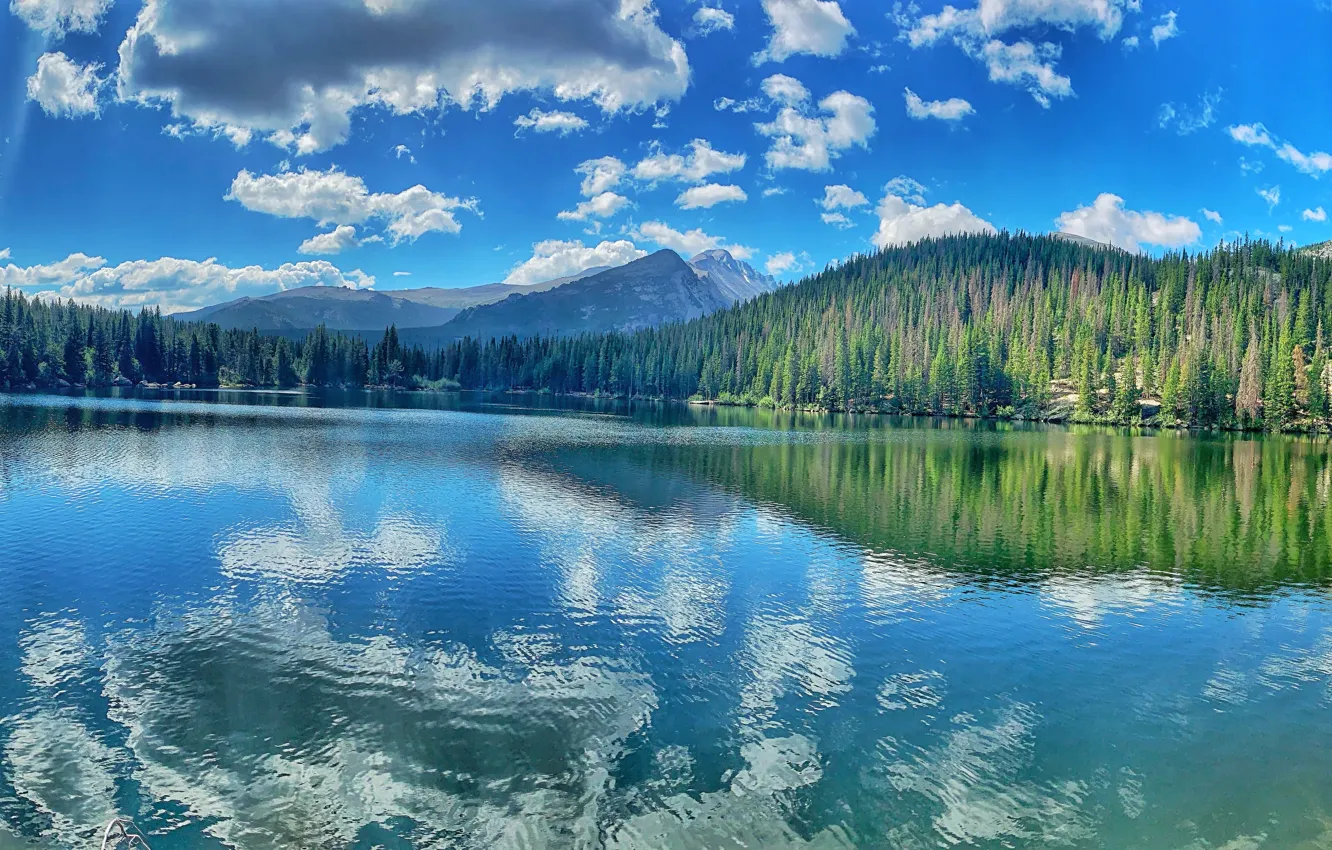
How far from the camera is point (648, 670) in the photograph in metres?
19.8

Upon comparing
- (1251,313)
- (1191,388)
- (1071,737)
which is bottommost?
(1071,737)

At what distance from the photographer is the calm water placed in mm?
13773

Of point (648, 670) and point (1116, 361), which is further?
point (1116, 361)

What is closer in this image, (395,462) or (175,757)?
(175,757)

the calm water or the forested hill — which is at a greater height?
the forested hill

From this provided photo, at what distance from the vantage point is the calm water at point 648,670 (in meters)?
13.8

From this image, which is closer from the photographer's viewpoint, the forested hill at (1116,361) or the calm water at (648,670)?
the calm water at (648,670)

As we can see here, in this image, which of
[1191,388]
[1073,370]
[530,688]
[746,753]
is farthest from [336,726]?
[1073,370]

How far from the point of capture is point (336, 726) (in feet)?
53.3

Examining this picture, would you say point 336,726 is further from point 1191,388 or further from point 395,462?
point 1191,388

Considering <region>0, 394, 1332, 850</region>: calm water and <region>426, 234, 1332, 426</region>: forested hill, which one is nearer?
<region>0, 394, 1332, 850</region>: calm water

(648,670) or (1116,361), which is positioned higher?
(1116,361)

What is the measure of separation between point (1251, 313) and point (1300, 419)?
47184 millimetres

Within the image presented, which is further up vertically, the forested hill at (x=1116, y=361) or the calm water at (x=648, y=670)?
the forested hill at (x=1116, y=361)
